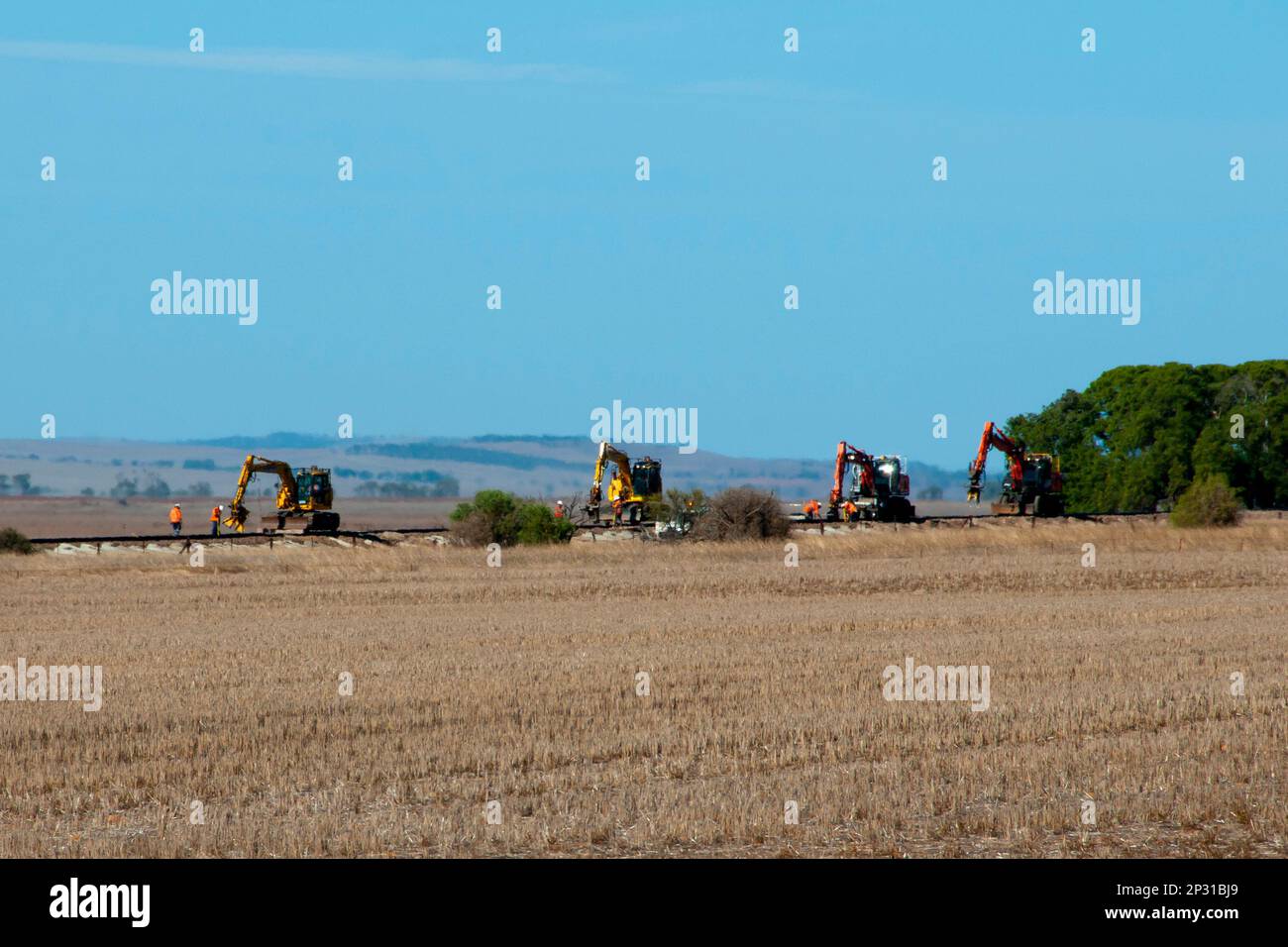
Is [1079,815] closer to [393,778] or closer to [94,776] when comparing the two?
[393,778]

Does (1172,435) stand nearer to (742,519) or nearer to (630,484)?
(630,484)

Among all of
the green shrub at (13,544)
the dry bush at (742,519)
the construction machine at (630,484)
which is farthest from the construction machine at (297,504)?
the dry bush at (742,519)

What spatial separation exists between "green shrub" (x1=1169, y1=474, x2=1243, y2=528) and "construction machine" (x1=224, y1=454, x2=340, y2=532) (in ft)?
100

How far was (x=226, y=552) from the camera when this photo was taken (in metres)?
47.2

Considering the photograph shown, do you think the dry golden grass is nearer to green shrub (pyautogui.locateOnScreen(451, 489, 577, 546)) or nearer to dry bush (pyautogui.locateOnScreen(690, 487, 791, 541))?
green shrub (pyautogui.locateOnScreen(451, 489, 577, 546))

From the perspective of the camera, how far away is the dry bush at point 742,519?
53375mm

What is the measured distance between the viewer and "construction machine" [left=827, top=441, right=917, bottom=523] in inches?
2635

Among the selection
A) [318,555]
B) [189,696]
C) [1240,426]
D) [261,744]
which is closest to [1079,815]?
[261,744]

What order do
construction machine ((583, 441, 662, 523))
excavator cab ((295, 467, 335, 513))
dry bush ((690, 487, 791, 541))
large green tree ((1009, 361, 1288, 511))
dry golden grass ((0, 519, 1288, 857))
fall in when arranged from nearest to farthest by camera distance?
dry golden grass ((0, 519, 1288, 857)), dry bush ((690, 487, 791, 541)), excavator cab ((295, 467, 335, 513)), construction machine ((583, 441, 662, 523)), large green tree ((1009, 361, 1288, 511))

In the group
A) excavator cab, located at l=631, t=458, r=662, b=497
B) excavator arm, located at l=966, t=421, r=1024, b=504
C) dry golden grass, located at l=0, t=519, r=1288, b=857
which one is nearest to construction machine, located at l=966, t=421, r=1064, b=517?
excavator arm, located at l=966, t=421, r=1024, b=504

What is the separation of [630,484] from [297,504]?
13.2 meters

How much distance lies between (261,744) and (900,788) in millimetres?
5895

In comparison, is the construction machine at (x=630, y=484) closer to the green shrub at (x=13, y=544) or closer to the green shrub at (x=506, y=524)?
the green shrub at (x=506, y=524)

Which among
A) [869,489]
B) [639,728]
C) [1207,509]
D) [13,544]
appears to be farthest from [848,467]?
[639,728]
